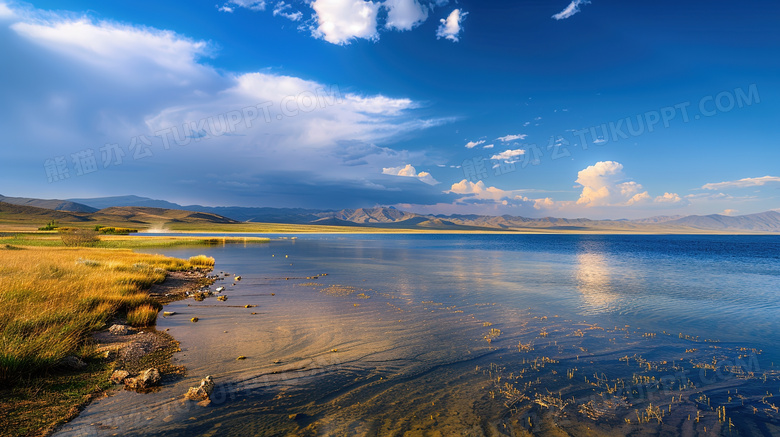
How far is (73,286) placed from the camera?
1597cm

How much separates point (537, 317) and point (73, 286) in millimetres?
23487

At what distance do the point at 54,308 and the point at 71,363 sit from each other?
14.4 feet

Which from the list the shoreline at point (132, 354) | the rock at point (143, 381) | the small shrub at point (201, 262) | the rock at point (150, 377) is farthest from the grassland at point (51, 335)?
the small shrub at point (201, 262)

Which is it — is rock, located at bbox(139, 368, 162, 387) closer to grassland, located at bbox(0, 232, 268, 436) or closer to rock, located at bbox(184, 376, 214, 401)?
grassland, located at bbox(0, 232, 268, 436)

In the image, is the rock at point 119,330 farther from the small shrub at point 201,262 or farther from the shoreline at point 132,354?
the small shrub at point 201,262

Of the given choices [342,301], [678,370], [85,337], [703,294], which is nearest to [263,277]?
[342,301]

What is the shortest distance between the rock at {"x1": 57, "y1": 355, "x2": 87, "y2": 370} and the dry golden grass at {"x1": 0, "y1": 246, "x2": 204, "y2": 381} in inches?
6.8

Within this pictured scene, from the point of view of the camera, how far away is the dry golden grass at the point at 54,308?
8.70 m

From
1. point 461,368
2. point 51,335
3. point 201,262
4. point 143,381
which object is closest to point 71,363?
point 51,335

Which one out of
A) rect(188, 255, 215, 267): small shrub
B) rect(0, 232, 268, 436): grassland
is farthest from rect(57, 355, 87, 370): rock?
rect(188, 255, 215, 267): small shrub

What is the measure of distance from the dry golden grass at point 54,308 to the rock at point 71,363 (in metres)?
0.17

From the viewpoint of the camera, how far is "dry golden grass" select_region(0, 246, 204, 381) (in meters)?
8.70

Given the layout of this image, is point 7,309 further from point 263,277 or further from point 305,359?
point 263,277

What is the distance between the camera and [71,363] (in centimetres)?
944
